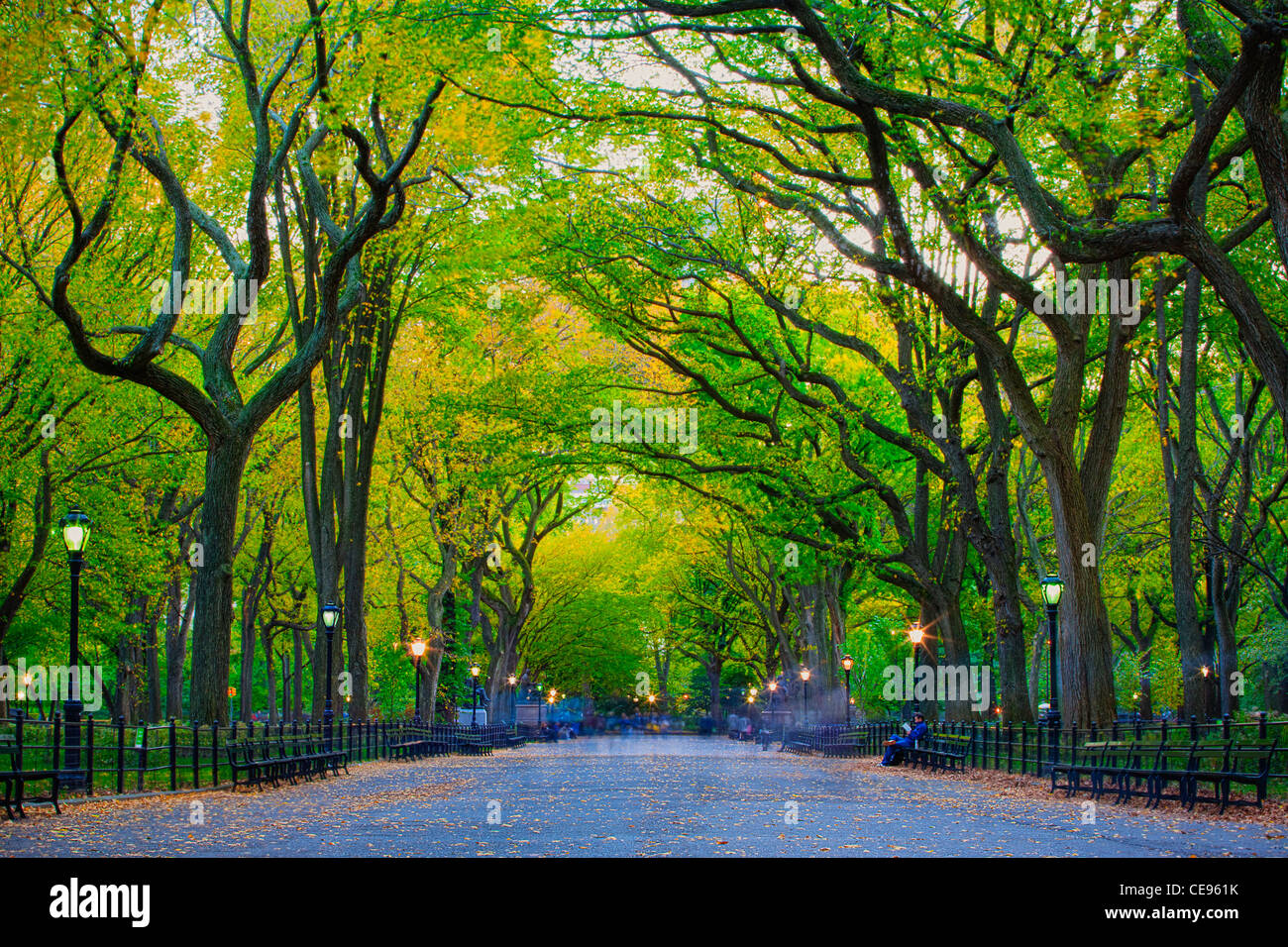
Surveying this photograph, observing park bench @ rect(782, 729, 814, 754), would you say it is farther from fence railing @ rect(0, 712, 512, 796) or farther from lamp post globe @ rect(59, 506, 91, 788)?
lamp post globe @ rect(59, 506, 91, 788)

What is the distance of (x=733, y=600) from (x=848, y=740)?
2363cm

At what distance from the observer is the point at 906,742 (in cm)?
2955

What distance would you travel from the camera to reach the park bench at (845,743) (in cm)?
3897

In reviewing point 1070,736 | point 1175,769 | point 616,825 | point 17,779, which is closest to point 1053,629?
point 1070,736

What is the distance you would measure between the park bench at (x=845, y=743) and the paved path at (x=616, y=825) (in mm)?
17243

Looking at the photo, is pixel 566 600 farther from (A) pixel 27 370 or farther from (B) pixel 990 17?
(B) pixel 990 17

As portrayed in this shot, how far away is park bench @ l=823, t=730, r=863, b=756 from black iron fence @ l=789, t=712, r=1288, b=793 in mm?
5058

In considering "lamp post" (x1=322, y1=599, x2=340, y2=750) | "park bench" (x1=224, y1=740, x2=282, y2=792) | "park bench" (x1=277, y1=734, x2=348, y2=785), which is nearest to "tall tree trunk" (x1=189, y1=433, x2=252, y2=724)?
"park bench" (x1=224, y1=740, x2=282, y2=792)
